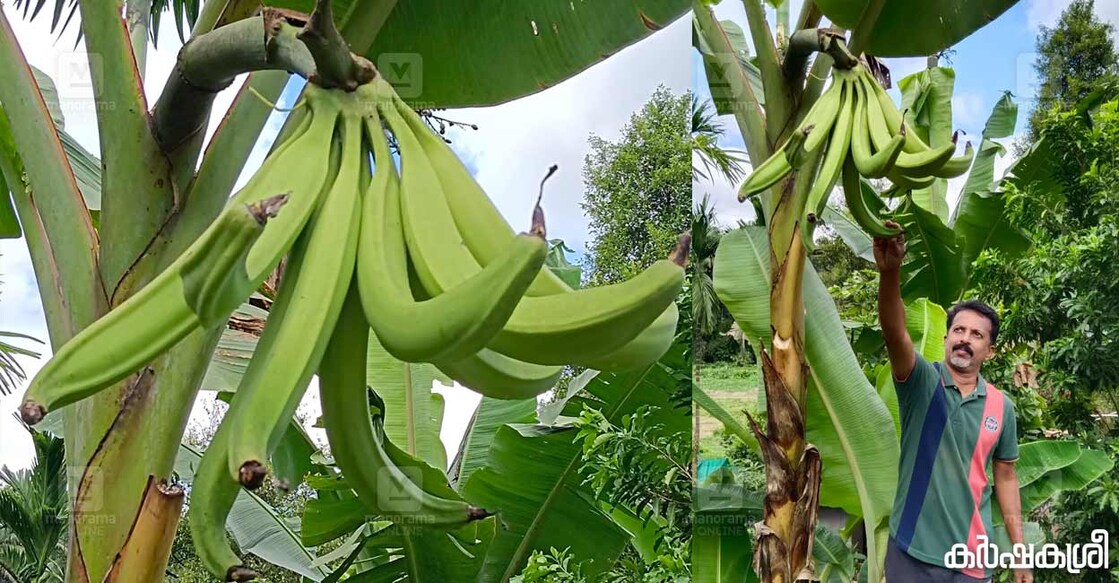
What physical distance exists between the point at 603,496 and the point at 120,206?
4.19 feet

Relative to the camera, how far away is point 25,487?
2080 mm

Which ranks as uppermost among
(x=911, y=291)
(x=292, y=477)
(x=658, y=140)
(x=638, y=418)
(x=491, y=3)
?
(x=658, y=140)

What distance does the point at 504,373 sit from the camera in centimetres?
31

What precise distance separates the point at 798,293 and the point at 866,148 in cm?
33

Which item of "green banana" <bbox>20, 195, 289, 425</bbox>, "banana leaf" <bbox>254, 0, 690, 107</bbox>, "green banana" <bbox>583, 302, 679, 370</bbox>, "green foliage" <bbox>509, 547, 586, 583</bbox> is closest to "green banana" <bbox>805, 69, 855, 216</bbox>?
"banana leaf" <bbox>254, 0, 690, 107</bbox>

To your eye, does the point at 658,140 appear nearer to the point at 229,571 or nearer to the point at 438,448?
the point at 438,448

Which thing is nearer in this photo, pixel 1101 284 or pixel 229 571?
pixel 229 571

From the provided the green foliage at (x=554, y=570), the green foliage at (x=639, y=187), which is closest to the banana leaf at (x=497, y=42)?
the green foliage at (x=554, y=570)

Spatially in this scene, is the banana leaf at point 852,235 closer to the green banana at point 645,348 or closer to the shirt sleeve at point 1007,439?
the shirt sleeve at point 1007,439

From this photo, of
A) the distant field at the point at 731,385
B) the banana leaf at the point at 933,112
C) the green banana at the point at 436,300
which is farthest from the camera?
the distant field at the point at 731,385

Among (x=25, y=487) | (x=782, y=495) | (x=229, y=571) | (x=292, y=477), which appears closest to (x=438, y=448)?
(x=292, y=477)

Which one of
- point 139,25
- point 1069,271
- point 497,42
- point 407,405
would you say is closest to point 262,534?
point 407,405

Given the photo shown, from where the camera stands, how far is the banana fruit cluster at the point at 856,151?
80cm

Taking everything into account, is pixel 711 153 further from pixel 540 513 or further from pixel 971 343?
pixel 540 513
